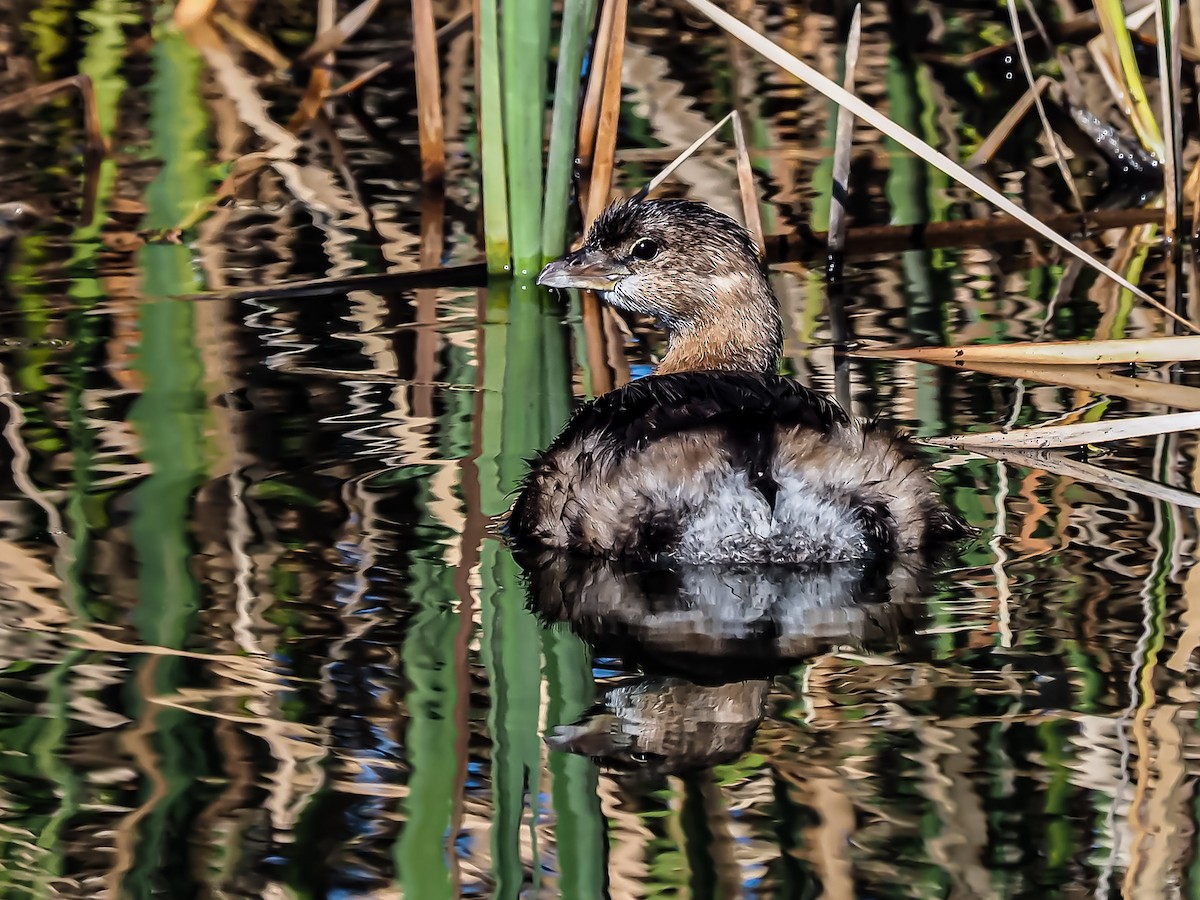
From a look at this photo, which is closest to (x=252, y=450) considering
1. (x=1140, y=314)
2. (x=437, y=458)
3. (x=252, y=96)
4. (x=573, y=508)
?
(x=437, y=458)

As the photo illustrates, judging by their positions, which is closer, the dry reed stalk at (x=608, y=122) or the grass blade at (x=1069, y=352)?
the grass blade at (x=1069, y=352)

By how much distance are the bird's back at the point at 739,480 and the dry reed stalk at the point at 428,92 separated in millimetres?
2725

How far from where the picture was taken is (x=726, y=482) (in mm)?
4082

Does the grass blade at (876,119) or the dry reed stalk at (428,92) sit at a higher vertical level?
the dry reed stalk at (428,92)

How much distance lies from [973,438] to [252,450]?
1777mm

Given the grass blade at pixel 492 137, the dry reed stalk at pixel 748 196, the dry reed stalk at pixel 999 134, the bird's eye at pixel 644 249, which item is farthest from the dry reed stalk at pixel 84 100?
the dry reed stalk at pixel 999 134

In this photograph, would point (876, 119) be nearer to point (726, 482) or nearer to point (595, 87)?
point (726, 482)

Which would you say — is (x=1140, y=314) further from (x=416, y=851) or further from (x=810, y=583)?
(x=416, y=851)

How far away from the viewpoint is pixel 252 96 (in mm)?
9461

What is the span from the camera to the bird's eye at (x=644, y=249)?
18.5ft

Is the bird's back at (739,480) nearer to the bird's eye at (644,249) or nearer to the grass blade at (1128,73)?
the bird's eye at (644,249)

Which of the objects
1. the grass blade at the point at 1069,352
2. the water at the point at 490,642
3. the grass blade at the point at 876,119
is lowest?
the water at the point at 490,642

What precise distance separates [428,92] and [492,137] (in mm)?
905

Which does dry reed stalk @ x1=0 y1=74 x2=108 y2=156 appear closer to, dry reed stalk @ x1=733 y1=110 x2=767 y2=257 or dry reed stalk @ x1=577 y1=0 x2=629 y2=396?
dry reed stalk @ x1=577 y1=0 x2=629 y2=396
